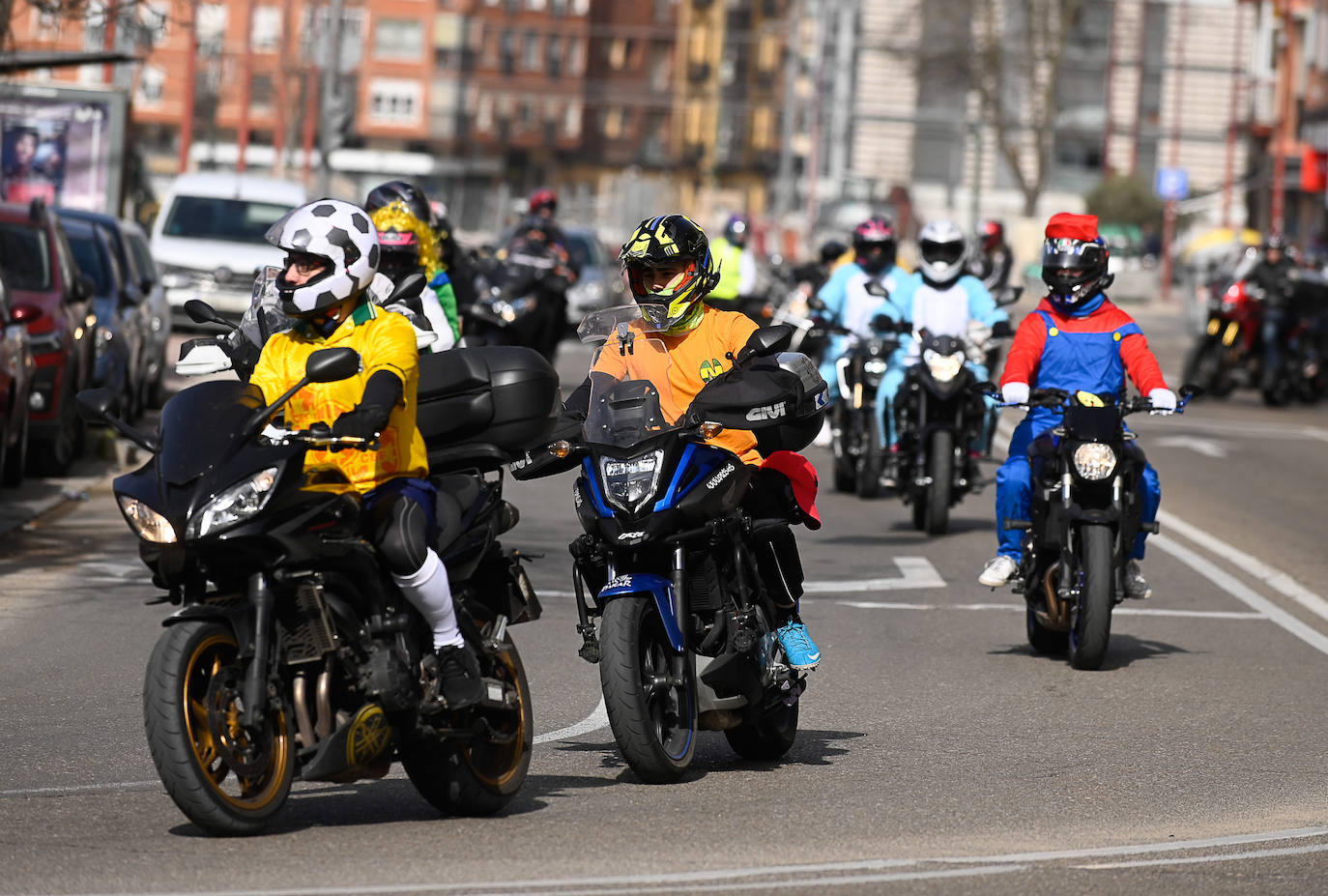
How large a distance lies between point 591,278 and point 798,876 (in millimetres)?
32472

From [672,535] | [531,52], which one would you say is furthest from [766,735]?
[531,52]

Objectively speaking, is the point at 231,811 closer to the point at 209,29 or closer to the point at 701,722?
the point at 701,722

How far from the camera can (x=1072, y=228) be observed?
37.2 feet

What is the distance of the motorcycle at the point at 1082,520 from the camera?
10.8m

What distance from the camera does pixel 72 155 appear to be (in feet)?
102

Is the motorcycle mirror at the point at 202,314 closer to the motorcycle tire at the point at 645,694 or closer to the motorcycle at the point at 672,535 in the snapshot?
the motorcycle at the point at 672,535

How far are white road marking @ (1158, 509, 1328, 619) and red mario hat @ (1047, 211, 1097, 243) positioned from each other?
2869 mm

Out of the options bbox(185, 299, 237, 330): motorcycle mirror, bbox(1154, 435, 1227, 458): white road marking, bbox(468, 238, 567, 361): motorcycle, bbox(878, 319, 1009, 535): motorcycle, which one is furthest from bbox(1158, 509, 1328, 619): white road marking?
bbox(185, 299, 237, 330): motorcycle mirror

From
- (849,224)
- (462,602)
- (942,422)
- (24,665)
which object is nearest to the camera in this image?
(462,602)

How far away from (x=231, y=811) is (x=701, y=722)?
6.16 feet

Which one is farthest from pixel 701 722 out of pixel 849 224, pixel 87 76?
pixel 87 76

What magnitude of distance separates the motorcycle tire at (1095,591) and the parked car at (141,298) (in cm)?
1176

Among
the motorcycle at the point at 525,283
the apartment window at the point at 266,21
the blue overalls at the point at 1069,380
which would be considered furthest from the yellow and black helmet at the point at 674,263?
the apartment window at the point at 266,21

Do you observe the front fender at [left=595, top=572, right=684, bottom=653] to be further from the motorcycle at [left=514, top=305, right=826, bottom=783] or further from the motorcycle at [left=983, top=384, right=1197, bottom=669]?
the motorcycle at [left=983, top=384, right=1197, bottom=669]
